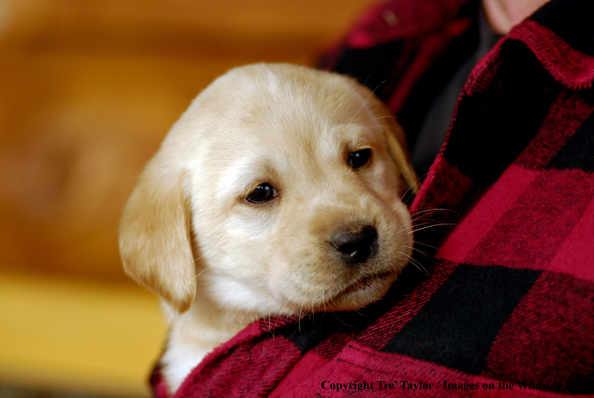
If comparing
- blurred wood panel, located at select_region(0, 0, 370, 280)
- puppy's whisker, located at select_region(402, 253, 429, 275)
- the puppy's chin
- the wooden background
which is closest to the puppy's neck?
the puppy's chin

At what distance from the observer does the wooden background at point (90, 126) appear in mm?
3240

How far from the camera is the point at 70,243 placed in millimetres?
3377

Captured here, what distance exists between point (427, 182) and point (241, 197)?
20.2 inches

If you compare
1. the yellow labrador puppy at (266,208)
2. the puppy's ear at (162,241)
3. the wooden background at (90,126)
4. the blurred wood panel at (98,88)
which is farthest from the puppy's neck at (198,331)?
the blurred wood panel at (98,88)

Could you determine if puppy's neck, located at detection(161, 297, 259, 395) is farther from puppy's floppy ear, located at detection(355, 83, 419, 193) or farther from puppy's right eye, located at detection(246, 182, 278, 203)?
puppy's floppy ear, located at detection(355, 83, 419, 193)

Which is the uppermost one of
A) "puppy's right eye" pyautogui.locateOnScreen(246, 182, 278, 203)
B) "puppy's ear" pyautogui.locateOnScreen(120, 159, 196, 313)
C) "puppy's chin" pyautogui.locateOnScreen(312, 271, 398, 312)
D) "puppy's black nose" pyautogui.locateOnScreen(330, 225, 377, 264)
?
"puppy's black nose" pyautogui.locateOnScreen(330, 225, 377, 264)

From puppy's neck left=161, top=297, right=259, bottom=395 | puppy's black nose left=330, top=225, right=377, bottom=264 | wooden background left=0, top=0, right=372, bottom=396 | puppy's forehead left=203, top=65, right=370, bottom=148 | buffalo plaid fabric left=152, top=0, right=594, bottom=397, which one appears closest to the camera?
buffalo plaid fabric left=152, top=0, right=594, bottom=397

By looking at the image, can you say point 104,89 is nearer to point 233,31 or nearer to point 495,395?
point 233,31

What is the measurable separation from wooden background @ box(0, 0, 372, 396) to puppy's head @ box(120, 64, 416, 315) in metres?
2.02

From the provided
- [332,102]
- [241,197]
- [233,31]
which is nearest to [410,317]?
[241,197]

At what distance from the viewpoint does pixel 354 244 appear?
3.52 feet

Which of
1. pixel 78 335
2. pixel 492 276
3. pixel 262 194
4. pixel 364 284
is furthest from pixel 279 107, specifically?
pixel 78 335

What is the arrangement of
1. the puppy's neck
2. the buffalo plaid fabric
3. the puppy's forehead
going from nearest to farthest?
1. the buffalo plaid fabric
2. the puppy's forehead
3. the puppy's neck

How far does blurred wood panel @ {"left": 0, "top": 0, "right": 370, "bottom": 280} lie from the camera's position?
328 cm
